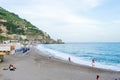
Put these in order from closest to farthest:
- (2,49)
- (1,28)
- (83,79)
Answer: (83,79), (2,49), (1,28)

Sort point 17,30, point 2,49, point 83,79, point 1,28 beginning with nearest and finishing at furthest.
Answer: point 83,79 < point 2,49 < point 1,28 < point 17,30

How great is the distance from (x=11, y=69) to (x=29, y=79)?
6.38 m

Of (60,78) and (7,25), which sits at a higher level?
(7,25)

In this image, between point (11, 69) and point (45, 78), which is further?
point (11, 69)

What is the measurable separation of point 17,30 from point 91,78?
164150mm

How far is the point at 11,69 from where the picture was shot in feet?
95.6

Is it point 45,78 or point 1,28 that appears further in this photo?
point 1,28

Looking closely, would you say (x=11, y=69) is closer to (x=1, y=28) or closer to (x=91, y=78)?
(x=91, y=78)

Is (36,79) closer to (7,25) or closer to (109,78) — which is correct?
(109,78)

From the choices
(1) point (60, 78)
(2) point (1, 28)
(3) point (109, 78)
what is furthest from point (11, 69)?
(2) point (1, 28)

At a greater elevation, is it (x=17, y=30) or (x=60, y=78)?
(x=17, y=30)

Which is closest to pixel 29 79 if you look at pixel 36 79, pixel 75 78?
pixel 36 79

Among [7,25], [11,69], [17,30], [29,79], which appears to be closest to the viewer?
[29,79]

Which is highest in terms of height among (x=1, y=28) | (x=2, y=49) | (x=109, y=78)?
(x=1, y=28)
